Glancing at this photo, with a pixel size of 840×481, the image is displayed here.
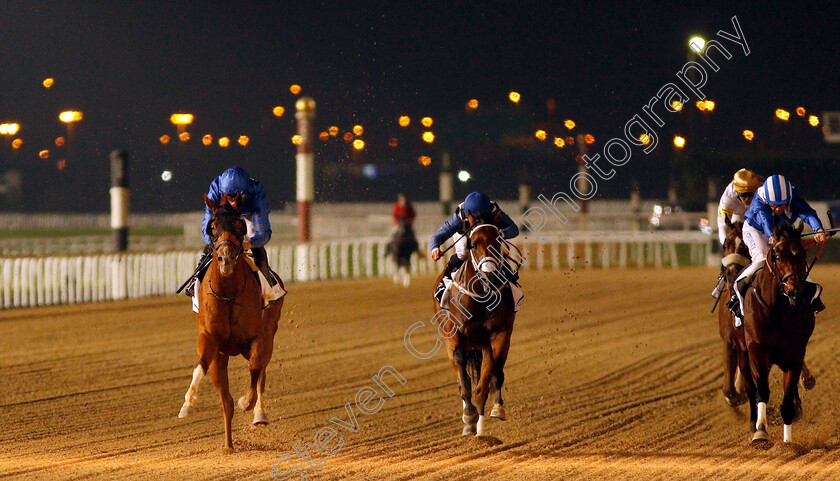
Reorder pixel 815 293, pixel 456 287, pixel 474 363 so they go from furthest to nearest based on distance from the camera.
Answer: pixel 474 363, pixel 456 287, pixel 815 293

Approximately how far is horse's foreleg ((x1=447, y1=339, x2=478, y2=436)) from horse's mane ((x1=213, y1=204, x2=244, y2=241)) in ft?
5.95

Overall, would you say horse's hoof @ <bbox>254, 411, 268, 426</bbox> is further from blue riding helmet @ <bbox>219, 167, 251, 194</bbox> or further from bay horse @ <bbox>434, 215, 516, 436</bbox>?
blue riding helmet @ <bbox>219, 167, 251, 194</bbox>

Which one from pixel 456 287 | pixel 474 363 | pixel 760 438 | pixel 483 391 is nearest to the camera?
pixel 760 438

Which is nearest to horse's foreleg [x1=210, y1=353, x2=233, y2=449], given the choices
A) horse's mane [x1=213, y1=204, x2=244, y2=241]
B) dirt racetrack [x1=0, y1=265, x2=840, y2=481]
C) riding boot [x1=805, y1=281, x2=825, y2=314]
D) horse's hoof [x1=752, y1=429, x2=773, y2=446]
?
dirt racetrack [x1=0, y1=265, x2=840, y2=481]

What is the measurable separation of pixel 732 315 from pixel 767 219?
912 mm

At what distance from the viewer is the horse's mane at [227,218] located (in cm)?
620

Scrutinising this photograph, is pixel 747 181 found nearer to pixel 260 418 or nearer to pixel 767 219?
pixel 767 219

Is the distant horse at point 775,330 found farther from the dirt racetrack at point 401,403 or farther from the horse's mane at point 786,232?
the dirt racetrack at point 401,403

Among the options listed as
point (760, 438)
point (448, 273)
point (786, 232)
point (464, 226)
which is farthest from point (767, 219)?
point (448, 273)

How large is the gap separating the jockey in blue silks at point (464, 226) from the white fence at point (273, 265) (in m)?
3.98

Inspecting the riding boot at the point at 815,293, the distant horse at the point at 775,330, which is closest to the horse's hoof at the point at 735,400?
the distant horse at the point at 775,330

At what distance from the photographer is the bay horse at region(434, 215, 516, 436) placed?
271 inches

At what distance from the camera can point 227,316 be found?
6465 millimetres

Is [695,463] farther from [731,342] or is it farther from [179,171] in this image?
[179,171]
